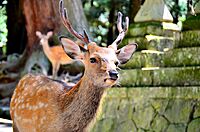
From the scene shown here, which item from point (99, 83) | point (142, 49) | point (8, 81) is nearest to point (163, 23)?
point (142, 49)

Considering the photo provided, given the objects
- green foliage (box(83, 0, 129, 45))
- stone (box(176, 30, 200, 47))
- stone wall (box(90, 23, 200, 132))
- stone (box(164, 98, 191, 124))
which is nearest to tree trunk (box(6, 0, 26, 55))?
green foliage (box(83, 0, 129, 45))

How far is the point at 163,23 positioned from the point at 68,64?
517 centimetres

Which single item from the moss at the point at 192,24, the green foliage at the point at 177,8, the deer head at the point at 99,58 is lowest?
the deer head at the point at 99,58

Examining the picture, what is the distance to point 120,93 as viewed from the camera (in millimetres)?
6645

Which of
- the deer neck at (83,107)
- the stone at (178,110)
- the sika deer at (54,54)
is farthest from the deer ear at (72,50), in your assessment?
the sika deer at (54,54)

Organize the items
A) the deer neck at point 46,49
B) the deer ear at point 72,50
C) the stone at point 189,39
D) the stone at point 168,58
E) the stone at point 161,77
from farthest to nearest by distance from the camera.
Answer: the deer neck at point 46,49 → the stone at point 189,39 → the stone at point 168,58 → the stone at point 161,77 → the deer ear at point 72,50

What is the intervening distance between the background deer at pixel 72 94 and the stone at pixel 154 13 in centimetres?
306

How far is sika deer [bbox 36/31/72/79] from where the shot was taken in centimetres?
1173

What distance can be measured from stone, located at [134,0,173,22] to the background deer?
3057 mm

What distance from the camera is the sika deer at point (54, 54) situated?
1173 cm

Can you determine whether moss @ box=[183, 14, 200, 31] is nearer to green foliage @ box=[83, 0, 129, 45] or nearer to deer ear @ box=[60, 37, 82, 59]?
deer ear @ box=[60, 37, 82, 59]

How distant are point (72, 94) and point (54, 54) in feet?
24.6

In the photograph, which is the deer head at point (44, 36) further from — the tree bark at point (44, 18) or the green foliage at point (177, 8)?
the green foliage at point (177, 8)

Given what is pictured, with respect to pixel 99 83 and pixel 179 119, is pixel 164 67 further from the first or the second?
pixel 99 83
